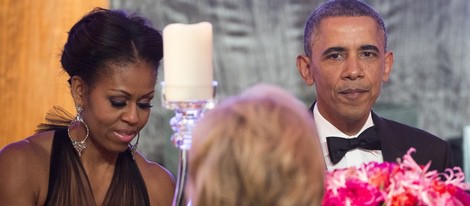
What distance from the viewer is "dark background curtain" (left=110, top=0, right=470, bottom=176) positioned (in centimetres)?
354

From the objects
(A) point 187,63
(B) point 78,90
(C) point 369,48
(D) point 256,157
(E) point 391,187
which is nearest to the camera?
(D) point 256,157

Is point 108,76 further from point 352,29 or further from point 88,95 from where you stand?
point 352,29

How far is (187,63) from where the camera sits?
63.5 inches

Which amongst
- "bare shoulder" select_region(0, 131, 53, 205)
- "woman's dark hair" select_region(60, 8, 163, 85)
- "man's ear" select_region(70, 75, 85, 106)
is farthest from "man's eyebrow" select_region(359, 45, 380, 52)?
"bare shoulder" select_region(0, 131, 53, 205)

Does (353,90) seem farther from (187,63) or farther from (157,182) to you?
(187,63)

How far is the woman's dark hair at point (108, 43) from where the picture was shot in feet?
8.08

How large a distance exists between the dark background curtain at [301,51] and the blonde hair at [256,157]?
2.16m

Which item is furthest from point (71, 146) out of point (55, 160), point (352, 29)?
point (352, 29)

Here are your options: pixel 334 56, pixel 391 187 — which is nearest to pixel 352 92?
pixel 334 56

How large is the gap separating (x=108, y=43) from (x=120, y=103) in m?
0.20

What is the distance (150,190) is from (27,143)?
419mm

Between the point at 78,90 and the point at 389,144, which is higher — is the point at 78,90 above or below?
above

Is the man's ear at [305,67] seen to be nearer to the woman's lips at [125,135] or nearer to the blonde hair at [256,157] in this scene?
the woman's lips at [125,135]

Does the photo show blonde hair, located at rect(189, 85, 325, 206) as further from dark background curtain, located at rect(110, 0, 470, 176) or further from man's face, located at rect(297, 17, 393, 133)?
dark background curtain, located at rect(110, 0, 470, 176)
